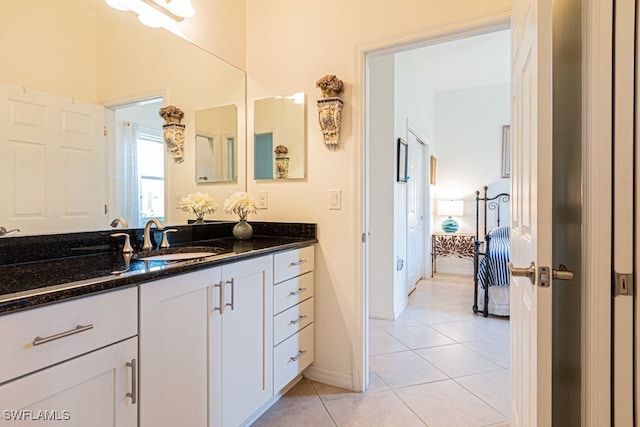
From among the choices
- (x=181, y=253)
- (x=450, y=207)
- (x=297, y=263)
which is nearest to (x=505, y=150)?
(x=450, y=207)

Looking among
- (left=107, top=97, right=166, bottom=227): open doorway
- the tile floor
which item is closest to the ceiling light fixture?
(left=107, top=97, right=166, bottom=227): open doorway

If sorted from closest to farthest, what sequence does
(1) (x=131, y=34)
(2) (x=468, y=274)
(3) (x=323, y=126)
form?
(1) (x=131, y=34)
(3) (x=323, y=126)
(2) (x=468, y=274)

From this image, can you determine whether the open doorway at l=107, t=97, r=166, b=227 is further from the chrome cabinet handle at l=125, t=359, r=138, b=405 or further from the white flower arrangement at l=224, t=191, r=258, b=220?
the chrome cabinet handle at l=125, t=359, r=138, b=405

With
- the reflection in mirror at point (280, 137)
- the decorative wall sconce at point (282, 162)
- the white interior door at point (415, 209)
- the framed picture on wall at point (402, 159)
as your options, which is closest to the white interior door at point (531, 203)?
the reflection in mirror at point (280, 137)

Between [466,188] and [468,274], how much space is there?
1341 millimetres

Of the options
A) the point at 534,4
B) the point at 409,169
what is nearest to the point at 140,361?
the point at 534,4

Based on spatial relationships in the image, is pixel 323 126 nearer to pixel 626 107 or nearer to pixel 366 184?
pixel 366 184

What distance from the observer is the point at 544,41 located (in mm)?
897

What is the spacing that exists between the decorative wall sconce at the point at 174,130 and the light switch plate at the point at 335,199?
918 mm

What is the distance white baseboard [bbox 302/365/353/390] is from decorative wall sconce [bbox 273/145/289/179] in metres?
1.24

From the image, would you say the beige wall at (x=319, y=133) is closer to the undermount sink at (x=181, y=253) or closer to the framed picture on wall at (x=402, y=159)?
the undermount sink at (x=181, y=253)

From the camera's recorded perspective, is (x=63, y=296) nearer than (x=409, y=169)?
Yes

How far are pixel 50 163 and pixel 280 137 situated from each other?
1.25 metres

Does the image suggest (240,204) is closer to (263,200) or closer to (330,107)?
(263,200)
